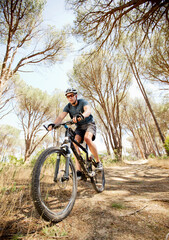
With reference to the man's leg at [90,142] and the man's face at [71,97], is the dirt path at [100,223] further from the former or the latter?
the man's face at [71,97]

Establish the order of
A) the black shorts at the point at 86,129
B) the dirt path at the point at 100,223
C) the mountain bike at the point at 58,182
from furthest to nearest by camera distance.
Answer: the black shorts at the point at 86,129 < the mountain bike at the point at 58,182 < the dirt path at the point at 100,223

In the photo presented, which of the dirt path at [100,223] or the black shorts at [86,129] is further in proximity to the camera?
the black shorts at [86,129]

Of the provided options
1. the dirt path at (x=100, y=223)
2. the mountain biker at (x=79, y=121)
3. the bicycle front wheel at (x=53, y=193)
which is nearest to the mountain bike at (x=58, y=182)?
the bicycle front wheel at (x=53, y=193)

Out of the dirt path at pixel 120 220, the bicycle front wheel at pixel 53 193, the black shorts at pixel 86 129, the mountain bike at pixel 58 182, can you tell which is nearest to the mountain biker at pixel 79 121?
the black shorts at pixel 86 129

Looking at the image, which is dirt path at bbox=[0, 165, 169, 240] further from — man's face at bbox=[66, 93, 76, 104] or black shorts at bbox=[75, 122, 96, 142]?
man's face at bbox=[66, 93, 76, 104]

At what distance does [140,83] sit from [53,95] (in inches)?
368

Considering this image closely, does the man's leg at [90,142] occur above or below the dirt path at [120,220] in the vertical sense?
above

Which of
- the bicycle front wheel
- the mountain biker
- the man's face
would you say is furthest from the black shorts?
the bicycle front wheel

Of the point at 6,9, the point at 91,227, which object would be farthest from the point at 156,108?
the point at 91,227

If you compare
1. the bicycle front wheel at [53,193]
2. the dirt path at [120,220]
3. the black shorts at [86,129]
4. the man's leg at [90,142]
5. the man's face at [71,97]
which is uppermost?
the man's face at [71,97]

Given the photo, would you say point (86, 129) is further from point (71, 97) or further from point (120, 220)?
point (120, 220)

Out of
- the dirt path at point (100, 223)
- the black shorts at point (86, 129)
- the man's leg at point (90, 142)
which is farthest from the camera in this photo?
the black shorts at point (86, 129)

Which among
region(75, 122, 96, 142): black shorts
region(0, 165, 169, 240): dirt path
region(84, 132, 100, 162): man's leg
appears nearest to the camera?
region(0, 165, 169, 240): dirt path

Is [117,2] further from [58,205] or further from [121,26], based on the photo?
[58,205]
